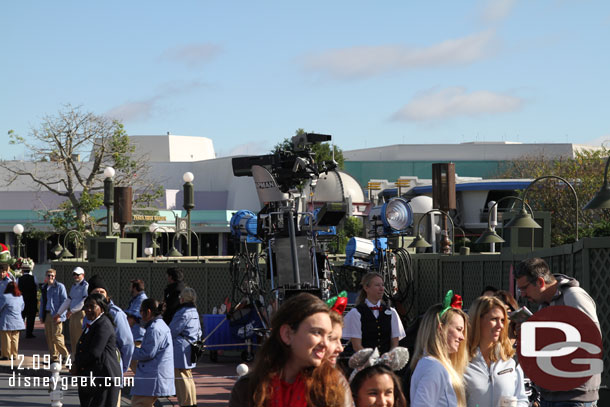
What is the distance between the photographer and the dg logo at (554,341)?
21.5 ft

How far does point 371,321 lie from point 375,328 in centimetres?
8

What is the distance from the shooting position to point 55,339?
18.5 meters

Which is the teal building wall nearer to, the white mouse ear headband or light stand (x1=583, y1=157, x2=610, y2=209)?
light stand (x1=583, y1=157, x2=610, y2=209)

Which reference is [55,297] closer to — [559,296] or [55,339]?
[55,339]

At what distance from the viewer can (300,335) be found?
4.09 meters

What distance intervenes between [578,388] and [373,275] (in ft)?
9.34

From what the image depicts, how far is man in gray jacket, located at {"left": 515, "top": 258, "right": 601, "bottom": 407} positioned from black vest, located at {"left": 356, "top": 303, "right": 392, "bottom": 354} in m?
2.31

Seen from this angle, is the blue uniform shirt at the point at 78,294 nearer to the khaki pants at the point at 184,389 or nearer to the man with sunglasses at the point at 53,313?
the man with sunglasses at the point at 53,313

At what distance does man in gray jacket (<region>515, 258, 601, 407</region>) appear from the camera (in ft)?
22.3

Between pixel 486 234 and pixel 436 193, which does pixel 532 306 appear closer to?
pixel 486 234

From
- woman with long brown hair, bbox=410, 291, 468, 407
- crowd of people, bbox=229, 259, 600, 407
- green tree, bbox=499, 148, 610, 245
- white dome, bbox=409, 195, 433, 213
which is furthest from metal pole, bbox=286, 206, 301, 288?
white dome, bbox=409, 195, 433, 213

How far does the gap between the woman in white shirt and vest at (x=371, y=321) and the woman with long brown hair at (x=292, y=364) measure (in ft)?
16.8

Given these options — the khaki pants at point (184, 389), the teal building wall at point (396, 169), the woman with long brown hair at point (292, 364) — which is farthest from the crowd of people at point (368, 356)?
the teal building wall at point (396, 169)

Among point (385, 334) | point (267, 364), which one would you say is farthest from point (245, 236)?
point (267, 364)
